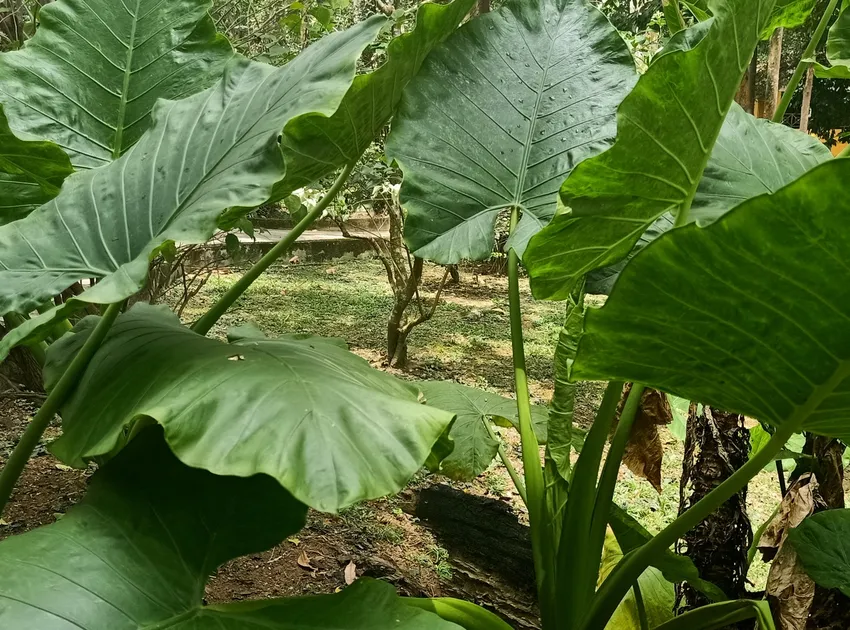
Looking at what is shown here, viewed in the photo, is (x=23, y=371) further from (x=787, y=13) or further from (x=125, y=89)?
(x=787, y=13)

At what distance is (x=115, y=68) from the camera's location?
1042mm

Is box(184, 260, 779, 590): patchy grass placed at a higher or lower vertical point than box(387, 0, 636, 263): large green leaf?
lower

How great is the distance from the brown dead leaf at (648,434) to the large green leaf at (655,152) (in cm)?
48

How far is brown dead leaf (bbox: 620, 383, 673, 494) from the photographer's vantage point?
117cm

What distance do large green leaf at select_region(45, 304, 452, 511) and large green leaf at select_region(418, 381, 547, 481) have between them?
1.40 feet

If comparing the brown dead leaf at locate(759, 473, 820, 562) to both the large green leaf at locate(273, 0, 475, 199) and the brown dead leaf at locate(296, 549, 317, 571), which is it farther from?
the brown dead leaf at locate(296, 549, 317, 571)

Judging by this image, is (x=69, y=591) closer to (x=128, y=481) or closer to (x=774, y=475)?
(x=128, y=481)

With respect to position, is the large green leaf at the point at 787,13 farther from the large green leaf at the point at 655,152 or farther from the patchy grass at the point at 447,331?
the patchy grass at the point at 447,331

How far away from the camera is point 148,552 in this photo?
2.00 ft

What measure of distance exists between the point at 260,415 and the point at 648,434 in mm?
885

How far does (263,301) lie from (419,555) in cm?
229

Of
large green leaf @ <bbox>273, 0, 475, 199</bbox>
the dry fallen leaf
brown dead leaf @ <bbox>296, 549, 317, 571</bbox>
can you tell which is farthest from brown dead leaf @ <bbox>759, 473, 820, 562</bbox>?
brown dead leaf @ <bbox>296, 549, 317, 571</bbox>

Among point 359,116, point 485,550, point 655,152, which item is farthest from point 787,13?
point 485,550

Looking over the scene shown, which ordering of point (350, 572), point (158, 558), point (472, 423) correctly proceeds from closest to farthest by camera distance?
point (158, 558), point (472, 423), point (350, 572)
